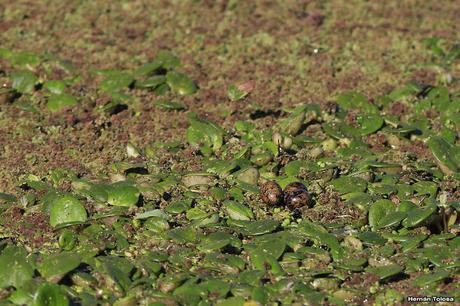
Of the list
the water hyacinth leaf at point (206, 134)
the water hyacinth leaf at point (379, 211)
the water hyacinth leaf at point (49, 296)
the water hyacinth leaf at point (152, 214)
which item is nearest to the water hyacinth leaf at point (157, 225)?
the water hyacinth leaf at point (152, 214)

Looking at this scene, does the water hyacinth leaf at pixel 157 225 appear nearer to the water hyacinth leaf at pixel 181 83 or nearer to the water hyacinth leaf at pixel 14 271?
the water hyacinth leaf at pixel 14 271

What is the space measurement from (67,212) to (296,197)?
1.36m

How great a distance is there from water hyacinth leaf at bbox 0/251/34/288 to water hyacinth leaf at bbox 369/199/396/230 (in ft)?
6.52

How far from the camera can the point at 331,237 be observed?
545 centimetres

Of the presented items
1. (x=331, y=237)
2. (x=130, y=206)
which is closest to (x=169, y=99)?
(x=130, y=206)

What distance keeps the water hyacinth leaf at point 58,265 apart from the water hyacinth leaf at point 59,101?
2.17 meters

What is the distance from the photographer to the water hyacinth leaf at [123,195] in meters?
5.77

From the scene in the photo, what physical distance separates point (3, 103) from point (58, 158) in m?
1.01

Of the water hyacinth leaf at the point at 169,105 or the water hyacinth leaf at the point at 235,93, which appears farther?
the water hyacinth leaf at the point at 235,93

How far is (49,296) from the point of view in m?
4.75

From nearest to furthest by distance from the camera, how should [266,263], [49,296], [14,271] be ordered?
[49,296] → [14,271] → [266,263]

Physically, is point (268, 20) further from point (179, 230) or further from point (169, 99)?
point (179, 230)

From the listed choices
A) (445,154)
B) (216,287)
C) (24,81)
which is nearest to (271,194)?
(216,287)

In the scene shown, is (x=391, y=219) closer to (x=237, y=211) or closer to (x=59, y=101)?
(x=237, y=211)
